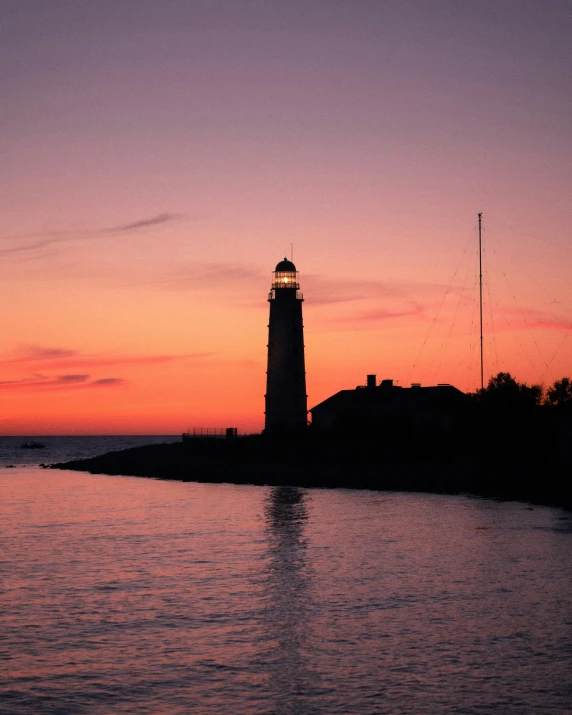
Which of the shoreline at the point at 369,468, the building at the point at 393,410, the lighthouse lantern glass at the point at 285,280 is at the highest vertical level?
the lighthouse lantern glass at the point at 285,280

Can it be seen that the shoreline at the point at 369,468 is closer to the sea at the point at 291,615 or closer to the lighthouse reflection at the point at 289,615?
the sea at the point at 291,615

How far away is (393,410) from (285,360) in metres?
10.2

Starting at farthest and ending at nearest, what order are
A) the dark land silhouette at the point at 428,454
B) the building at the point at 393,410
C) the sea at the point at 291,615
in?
1. the building at the point at 393,410
2. the dark land silhouette at the point at 428,454
3. the sea at the point at 291,615

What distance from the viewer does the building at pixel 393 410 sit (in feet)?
240

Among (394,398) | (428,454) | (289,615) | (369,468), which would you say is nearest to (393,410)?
(394,398)

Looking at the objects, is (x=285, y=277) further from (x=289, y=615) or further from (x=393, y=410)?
(x=289, y=615)

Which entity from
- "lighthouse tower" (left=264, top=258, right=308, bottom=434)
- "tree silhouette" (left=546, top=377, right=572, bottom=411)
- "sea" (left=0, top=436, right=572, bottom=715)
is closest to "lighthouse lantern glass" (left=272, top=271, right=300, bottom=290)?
"lighthouse tower" (left=264, top=258, right=308, bottom=434)

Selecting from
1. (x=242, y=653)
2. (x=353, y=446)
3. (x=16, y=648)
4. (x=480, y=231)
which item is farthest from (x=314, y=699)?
(x=353, y=446)

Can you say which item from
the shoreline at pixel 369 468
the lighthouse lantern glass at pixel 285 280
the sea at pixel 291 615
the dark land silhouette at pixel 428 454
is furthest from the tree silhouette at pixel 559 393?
the sea at pixel 291 615

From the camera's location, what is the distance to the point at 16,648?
19359 mm

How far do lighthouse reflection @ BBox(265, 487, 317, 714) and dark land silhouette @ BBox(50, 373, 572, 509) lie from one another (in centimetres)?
1836

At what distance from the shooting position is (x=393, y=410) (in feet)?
247

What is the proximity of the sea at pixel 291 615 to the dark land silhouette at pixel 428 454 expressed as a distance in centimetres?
1183

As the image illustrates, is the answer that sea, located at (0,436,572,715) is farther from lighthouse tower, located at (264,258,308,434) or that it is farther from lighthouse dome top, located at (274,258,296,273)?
lighthouse dome top, located at (274,258,296,273)
